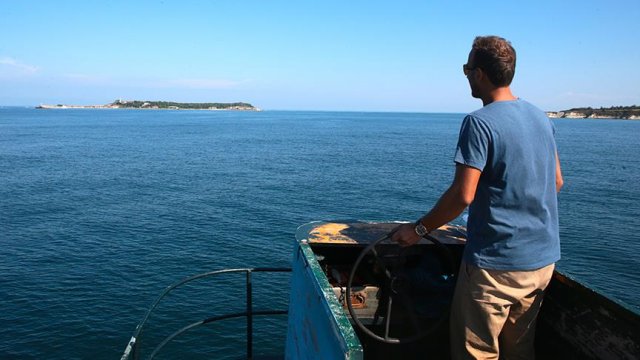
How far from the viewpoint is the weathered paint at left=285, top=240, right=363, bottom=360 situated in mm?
2697

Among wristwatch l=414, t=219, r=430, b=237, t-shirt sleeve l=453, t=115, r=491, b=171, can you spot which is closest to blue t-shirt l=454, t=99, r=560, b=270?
t-shirt sleeve l=453, t=115, r=491, b=171

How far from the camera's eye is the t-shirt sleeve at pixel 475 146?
2998 mm

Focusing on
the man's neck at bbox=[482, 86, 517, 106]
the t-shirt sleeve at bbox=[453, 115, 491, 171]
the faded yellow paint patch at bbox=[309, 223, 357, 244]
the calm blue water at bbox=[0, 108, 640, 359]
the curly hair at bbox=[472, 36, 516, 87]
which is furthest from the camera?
the calm blue water at bbox=[0, 108, 640, 359]

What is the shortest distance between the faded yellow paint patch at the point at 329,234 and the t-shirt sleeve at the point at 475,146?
1.83 meters

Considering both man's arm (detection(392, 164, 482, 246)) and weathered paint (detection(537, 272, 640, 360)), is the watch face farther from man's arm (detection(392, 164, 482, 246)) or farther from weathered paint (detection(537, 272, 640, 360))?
weathered paint (detection(537, 272, 640, 360))

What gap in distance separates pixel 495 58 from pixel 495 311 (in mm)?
1675

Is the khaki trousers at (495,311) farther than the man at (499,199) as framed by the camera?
Yes

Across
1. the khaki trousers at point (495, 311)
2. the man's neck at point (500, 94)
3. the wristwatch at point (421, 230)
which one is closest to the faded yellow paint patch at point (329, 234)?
the wristwatch at point (421, 230)

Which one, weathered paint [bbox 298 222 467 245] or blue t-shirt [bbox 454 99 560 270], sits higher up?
blue t-shirt [bbox 454 99 560 270]

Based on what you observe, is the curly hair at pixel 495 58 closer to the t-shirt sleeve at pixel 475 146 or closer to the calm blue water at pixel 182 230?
the t-shirt sleeve at pixel 475 146

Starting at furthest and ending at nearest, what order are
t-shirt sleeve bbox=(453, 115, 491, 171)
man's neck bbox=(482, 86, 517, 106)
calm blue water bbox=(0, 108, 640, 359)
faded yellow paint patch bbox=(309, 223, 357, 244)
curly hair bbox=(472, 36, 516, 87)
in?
calm blue water bbox=(0, 108, 640, 359), faded yellow paint patch bbox=(309, 223, 357, 244), man's neck bbox=(482, 86, 517, 106), curly hair bbox=(472, 36, 516, 87), t-shirt sleeve bbox=(453, 115, 491, 171)

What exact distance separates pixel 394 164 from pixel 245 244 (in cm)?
3227

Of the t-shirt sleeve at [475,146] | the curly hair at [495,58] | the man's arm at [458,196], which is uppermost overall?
the curly hair at [495,58]

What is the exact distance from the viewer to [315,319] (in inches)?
137
